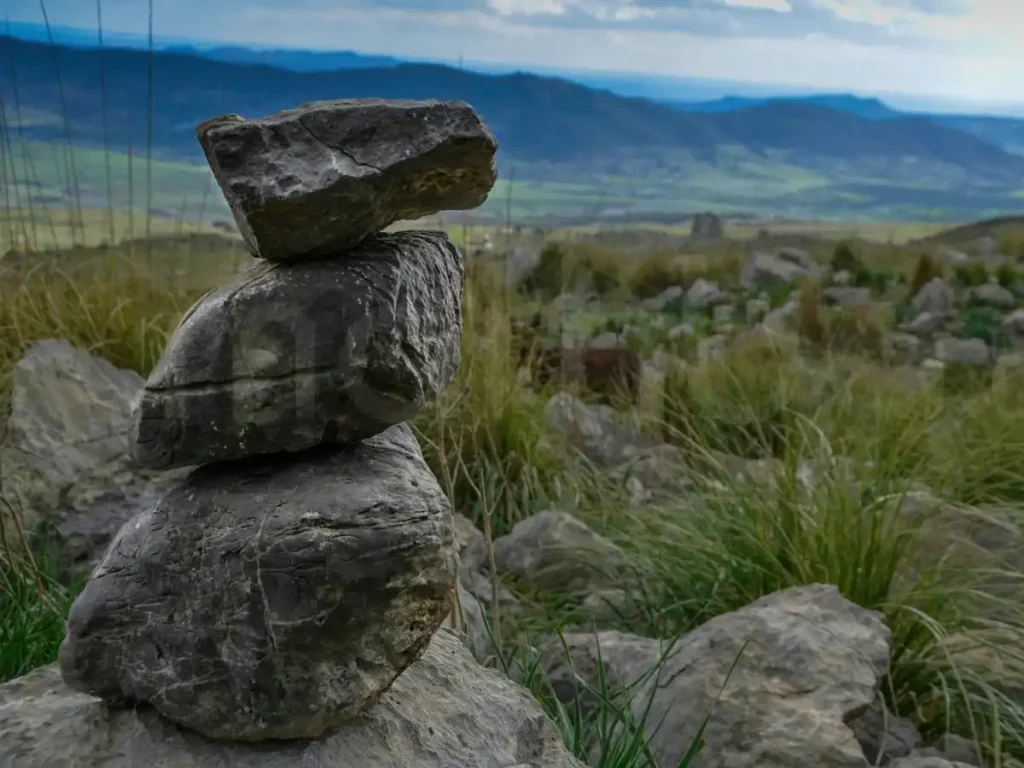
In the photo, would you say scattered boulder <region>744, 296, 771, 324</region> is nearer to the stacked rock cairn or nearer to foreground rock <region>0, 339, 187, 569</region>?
foreground rock <region>0, 339, 187, 569</region>

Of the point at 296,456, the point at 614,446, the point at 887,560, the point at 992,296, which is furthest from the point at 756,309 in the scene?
the point at 296,456

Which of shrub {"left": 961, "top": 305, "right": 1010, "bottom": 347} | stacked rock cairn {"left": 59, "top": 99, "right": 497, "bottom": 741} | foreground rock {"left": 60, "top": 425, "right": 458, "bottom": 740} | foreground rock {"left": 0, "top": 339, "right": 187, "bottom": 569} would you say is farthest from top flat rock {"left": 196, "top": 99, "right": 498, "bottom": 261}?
shrub {"left": 961, "top": 305, "right": 1010, "bottom": 347}

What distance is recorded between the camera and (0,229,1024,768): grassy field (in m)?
2.62

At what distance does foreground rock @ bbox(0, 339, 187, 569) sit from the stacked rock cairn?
68.5 inches

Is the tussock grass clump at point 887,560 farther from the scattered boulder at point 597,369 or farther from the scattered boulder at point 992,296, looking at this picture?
the scattered boulder at point 992,296

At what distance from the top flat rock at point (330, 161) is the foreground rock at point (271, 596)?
1.06ft

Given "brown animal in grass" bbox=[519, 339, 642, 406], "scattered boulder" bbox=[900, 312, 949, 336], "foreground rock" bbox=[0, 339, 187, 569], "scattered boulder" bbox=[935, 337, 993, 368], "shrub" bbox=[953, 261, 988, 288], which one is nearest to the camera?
"foreground rock" bbox=[0, 339, 187, 569]

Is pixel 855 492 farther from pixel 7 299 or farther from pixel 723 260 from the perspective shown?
pixel 723 260

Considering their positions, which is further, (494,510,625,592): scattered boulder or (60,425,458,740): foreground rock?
(494,510,625,592): scattered boulder

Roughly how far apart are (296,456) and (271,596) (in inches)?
8.4

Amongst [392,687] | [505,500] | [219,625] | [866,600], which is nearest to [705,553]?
[866,600]

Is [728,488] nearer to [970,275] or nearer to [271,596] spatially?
[271,596]

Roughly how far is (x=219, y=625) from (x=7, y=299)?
3315 mm

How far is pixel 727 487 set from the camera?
346 centimetres
